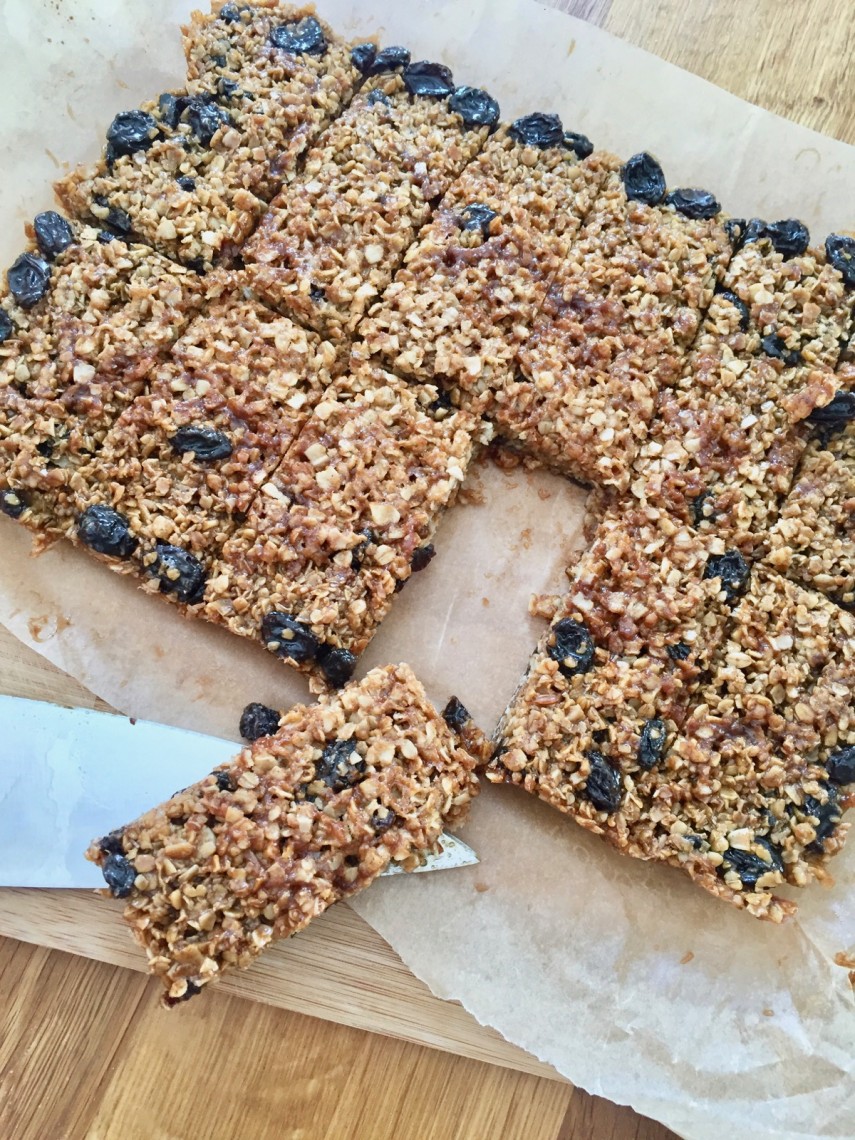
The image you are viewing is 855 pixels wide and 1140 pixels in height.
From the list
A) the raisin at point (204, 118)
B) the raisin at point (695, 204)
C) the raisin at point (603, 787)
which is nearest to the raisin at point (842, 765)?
the raisin at point (603, 787)

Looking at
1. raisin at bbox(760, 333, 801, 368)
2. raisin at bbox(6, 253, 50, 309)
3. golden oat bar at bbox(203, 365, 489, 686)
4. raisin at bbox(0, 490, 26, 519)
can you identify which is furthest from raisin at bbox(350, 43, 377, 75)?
raisin at bbox(0, 490, 26, 519)

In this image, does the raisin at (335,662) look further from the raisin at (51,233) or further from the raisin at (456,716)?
the raisin at (51,233)

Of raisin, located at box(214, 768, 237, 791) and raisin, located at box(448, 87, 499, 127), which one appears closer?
raisin, located at box(214, 768, 237, 791)

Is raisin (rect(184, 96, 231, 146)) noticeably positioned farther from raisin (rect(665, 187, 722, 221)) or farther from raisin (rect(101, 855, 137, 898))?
raisin (rect(101, 855, 137, 898))

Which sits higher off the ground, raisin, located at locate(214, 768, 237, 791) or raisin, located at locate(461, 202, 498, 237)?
raisin, located at locate(461, 202, 498, 237)

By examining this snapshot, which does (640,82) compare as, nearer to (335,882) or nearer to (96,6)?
(96,6)

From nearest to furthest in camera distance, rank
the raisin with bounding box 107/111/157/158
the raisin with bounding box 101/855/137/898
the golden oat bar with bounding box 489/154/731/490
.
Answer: the raisin with bounding box 101/855/137/898
the golden oat bar with bounding box 489/154/731/490
the raisin with bounding box 107/111/157/158

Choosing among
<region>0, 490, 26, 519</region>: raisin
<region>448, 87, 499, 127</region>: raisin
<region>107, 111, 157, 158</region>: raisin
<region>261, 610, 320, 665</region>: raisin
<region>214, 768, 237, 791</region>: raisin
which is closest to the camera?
<region>214, 768, 237, 791</region>: raisin

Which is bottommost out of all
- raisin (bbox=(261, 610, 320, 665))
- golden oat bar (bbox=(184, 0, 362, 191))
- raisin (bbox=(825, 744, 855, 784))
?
raisin (bbox=(261, 610, 320, 665))

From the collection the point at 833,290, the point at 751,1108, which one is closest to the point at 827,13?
the point at 833,290
